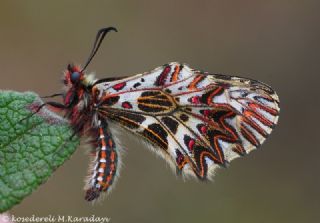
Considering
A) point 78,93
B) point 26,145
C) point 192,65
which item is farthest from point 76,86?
point 192,65

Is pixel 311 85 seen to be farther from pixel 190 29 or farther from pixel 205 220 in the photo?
pixel 205 220

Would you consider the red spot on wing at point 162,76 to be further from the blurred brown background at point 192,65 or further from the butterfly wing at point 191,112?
the blurred brown background at point 192,65

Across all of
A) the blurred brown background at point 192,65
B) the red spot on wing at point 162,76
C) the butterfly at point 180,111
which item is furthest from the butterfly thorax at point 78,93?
the blurred brown background at point 192,65

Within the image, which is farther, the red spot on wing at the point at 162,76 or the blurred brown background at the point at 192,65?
the blurred brown background at the point at 192,65

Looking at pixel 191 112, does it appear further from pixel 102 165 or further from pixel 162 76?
pixel 102 165

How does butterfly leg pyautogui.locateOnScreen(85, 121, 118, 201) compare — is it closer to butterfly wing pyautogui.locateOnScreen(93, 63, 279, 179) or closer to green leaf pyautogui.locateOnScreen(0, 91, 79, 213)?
butterfly wing pyautogui.locateOnScreen(93, 63, 279, 179)

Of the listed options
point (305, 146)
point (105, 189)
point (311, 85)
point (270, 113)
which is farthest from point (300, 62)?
point (105, 189)
